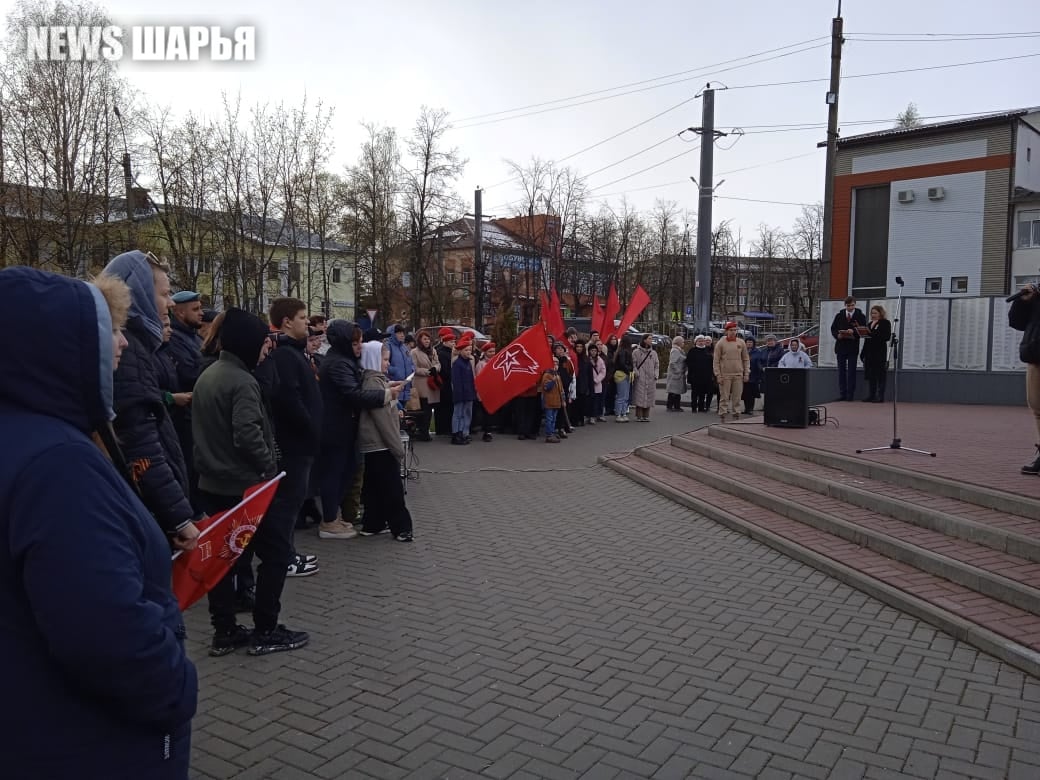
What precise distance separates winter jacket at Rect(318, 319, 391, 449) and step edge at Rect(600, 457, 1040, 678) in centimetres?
383

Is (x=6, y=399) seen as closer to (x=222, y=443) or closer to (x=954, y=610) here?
(x=222, y=443)

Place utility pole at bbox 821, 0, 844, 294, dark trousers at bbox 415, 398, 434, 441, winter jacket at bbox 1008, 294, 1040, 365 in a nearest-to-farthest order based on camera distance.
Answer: winter jacket at bbox 1008, 294, 1040, 365 → dark trousers at bbox 415, 398, 434, 441 → utility pole at bbox 821, 0, 844, 294

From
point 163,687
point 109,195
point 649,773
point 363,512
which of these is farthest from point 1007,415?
point 109,195

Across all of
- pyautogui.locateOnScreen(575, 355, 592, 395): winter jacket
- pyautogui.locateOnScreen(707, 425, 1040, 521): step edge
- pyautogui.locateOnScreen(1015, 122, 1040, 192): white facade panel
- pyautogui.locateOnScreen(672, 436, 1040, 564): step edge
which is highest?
pyautogui.locateOnScreen(1015, 122, 1040, 192): white facade panel

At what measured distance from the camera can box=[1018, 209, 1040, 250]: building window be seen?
36344mm

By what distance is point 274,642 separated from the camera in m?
4.87

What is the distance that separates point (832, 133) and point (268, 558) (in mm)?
21780

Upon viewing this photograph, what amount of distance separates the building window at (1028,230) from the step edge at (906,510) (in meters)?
33.4

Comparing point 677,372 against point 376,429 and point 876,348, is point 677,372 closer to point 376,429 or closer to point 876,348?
point 876,348

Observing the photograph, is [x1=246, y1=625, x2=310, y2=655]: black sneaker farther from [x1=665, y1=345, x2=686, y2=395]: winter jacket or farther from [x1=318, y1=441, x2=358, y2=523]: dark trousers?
[x1=665, y1=345, x2=686, y2=395]: winter jacket

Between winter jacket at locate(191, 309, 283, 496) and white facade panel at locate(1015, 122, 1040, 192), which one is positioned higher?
white facade panel at locate(1015, 122, 1040, 192)

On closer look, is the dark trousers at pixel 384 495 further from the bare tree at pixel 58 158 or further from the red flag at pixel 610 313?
the bare tree at pixel 58 158

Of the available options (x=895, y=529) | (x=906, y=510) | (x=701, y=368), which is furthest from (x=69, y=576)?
(x=701, y=368)

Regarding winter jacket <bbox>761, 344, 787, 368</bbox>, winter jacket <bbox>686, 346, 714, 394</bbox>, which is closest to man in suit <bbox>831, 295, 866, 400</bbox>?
winter jacket <bbox>761, 344, 787, 368</bbox>
